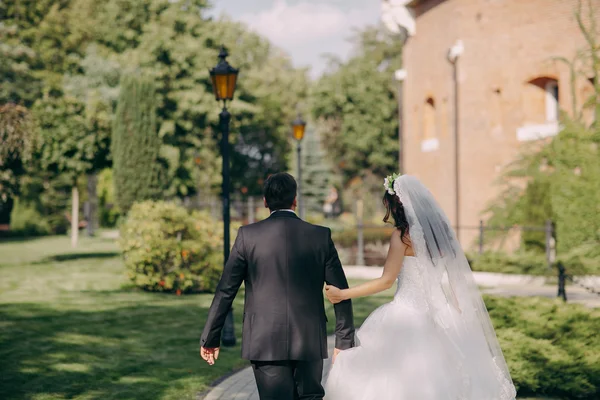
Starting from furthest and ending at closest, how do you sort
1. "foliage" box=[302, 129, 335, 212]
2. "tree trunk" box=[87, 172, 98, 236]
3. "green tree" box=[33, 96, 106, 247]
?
"foliage" box=[302, 129, 335, 212] → "tree trunk" box=[87, 172, 98, 236] → "green tree" box=[33, 96, 106, 247]

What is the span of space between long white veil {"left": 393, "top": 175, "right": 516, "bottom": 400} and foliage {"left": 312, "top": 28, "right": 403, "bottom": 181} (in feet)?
132

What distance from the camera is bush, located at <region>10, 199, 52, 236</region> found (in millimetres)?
41156

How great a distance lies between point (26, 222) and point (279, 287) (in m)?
40.2

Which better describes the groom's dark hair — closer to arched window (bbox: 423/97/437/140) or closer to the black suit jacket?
the black suit jacket

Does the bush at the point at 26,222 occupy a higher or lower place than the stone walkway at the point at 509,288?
higher

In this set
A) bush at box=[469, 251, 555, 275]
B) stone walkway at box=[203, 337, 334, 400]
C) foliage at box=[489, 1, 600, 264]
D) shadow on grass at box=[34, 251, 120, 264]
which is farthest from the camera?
shadow on grass at box=[34, 251, 120, 264]

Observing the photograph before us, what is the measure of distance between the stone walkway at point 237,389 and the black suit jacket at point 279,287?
9.77ft

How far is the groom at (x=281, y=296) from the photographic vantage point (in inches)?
165

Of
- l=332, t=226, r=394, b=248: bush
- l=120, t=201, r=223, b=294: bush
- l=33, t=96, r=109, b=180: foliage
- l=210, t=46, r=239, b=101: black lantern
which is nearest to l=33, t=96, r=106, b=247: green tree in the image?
l=33, t=96, r=109, b=180: foliage

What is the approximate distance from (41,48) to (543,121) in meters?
32.5

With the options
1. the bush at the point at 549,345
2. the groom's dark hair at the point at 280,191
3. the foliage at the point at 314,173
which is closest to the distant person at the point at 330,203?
the foliage at the point at 314,173

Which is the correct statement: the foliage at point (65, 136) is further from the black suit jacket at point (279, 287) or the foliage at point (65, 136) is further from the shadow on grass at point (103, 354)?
the black suit jacket at point (279, 287)

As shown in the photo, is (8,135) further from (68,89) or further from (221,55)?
(68,89)

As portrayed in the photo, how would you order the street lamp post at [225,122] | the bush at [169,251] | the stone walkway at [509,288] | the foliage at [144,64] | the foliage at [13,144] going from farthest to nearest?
1. the foliage at [144,64]
2. the foliage at [13,144]
3. the bush at [169,251]
4. the street lamp post at [225,122]
5. the stone walkway at [509,288]
